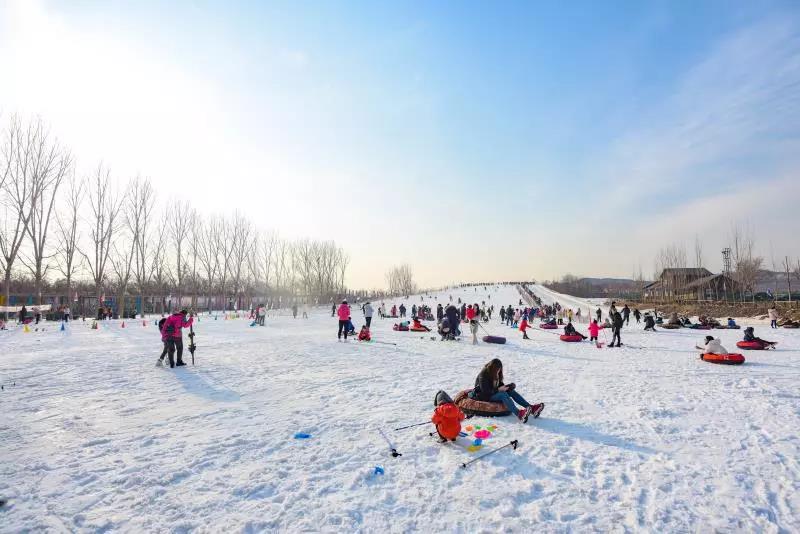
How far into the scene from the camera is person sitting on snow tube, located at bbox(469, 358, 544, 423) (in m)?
6.34

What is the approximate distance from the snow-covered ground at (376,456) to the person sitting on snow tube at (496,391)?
28 centimetres

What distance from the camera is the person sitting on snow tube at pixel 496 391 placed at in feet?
20.8

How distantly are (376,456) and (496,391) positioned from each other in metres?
2.49

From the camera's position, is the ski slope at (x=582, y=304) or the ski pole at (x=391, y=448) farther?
the ski slope at (x=582, y=304)

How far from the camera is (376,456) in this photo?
4840 mm

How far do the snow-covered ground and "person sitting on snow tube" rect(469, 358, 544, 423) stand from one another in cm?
28

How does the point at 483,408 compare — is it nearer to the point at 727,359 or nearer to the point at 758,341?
the point at 727,359

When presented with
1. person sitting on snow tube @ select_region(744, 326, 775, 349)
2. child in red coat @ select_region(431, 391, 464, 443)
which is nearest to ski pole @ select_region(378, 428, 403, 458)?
child in red coat @ select_region(431, 391, 464, 443)

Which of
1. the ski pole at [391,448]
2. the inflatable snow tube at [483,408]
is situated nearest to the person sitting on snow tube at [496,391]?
the inflatable snow tube at [483,408]

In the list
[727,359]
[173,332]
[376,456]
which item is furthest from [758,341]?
[173,332]

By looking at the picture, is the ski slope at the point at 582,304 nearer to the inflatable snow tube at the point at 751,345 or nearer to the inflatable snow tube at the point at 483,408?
the inflatable snow tube at the point at 751,345

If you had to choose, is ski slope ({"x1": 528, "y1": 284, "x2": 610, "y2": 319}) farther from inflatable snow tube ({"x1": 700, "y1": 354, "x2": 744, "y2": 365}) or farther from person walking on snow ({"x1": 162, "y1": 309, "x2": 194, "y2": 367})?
person walking on snow ({"x1": 162, "y1": 309, "x2": 194, "y2": 367})

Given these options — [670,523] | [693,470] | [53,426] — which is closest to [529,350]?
[693,470]

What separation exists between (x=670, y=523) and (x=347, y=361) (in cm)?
947
